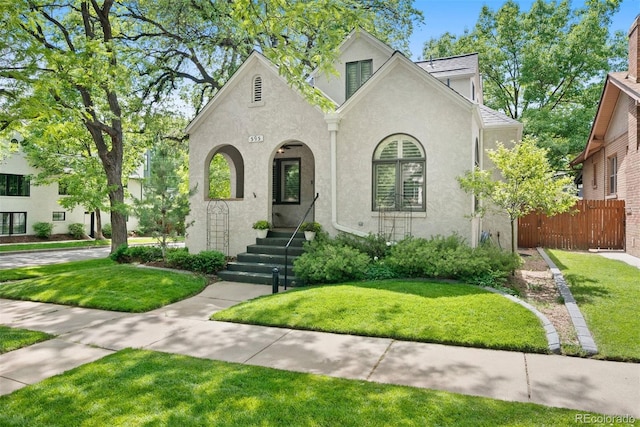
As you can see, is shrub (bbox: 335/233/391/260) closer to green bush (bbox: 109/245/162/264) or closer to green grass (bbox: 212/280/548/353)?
green grass (bbox: 212/280/548/353)

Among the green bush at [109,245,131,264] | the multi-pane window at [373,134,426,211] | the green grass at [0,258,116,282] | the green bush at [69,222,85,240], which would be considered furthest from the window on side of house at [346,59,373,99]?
the green bush at [69,222,85,240]

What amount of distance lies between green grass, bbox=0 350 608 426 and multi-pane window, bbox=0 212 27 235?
92.4ft

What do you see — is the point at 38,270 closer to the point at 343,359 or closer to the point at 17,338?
the point at 17,338

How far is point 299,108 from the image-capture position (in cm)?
1147

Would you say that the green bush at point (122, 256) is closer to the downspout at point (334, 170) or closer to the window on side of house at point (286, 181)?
the window on side of house at point (286, 181)

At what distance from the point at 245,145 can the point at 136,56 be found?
28.4 ft

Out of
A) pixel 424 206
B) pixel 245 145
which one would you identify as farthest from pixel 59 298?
pixel 424 206

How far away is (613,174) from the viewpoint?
1722cm

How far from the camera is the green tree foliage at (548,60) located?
2283cm

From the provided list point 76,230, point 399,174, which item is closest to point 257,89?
point 399,174

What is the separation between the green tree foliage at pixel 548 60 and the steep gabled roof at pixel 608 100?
3402 mm

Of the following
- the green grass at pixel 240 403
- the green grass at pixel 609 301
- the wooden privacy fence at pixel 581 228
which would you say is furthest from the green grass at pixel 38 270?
the wooden privacy fence at pixel 581 228

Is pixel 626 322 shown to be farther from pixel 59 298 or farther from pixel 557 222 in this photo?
pixel 557 222

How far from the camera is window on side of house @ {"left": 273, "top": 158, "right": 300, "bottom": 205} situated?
556 inches
